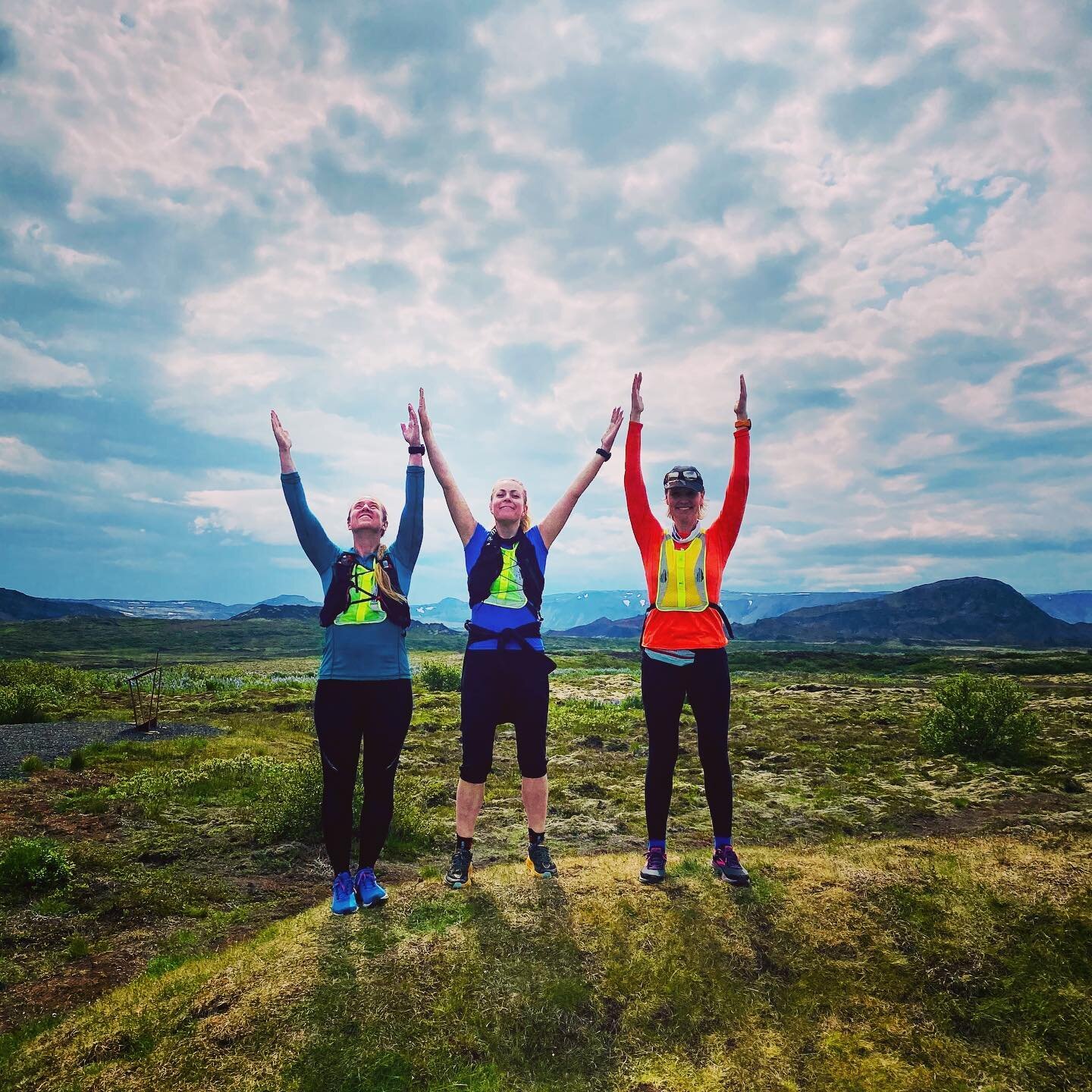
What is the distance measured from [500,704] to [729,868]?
9.92 ft

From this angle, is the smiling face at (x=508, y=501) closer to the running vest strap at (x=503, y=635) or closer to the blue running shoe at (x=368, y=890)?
the running vest strap at (x=503, y=635)

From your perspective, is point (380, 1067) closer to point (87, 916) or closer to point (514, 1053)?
point (514, 1053)

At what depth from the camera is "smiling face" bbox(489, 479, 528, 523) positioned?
246 inches

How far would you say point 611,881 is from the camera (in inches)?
252

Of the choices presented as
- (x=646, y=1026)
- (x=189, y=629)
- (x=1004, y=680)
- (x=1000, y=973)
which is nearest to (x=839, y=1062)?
(x=646, y=1026)

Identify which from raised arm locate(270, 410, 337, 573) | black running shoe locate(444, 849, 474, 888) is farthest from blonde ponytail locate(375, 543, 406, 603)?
black running shoe locate(444, 849, 474, 888)

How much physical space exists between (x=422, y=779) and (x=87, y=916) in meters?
8.68

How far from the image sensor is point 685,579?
6344mm

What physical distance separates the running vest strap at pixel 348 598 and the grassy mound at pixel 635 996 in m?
2.85

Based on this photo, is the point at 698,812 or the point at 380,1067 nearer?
the point at 380,1067

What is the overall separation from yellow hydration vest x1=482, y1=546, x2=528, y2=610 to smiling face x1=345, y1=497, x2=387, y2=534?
1.31 meters

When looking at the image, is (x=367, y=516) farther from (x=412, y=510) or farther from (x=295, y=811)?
(x=295, y=811)

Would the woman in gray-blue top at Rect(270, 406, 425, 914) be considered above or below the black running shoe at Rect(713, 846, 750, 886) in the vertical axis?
above

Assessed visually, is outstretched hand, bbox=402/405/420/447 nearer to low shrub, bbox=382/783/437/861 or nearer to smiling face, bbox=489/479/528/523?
smiling face, bbox=489/479/528/523
